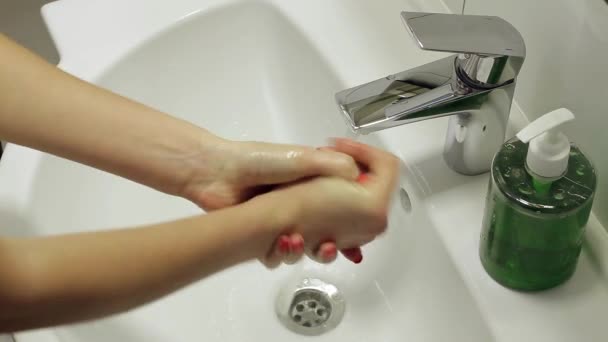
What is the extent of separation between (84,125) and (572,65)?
1.18 feet

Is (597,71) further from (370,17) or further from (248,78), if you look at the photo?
(248,78)

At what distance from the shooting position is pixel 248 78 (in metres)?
0.79

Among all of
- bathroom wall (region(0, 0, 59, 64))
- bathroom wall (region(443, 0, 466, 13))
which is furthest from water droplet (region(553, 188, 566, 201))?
bathroom wall (region(0, 0, 59, 64))

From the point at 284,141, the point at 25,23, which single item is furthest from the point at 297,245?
the point at 25,23

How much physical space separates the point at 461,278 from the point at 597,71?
6.9 inches

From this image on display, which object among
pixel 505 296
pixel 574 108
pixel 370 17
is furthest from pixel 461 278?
pixel 370 17

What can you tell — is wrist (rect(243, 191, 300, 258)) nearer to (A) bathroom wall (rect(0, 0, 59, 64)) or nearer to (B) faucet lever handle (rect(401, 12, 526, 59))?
(B) faucet lever handle (rect(401, 12, 526, 59))

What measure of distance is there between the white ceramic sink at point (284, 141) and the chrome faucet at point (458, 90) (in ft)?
0.15

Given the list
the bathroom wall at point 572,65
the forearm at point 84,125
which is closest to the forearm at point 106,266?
the forearm at point 84,125

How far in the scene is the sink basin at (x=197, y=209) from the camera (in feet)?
1.96

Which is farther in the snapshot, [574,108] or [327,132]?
[327,132]

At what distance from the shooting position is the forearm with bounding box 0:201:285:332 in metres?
0.38

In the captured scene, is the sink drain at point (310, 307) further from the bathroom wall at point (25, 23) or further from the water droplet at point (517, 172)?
the bathroom wall at point (25, 23)

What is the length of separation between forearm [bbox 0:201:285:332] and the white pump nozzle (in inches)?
7.4
